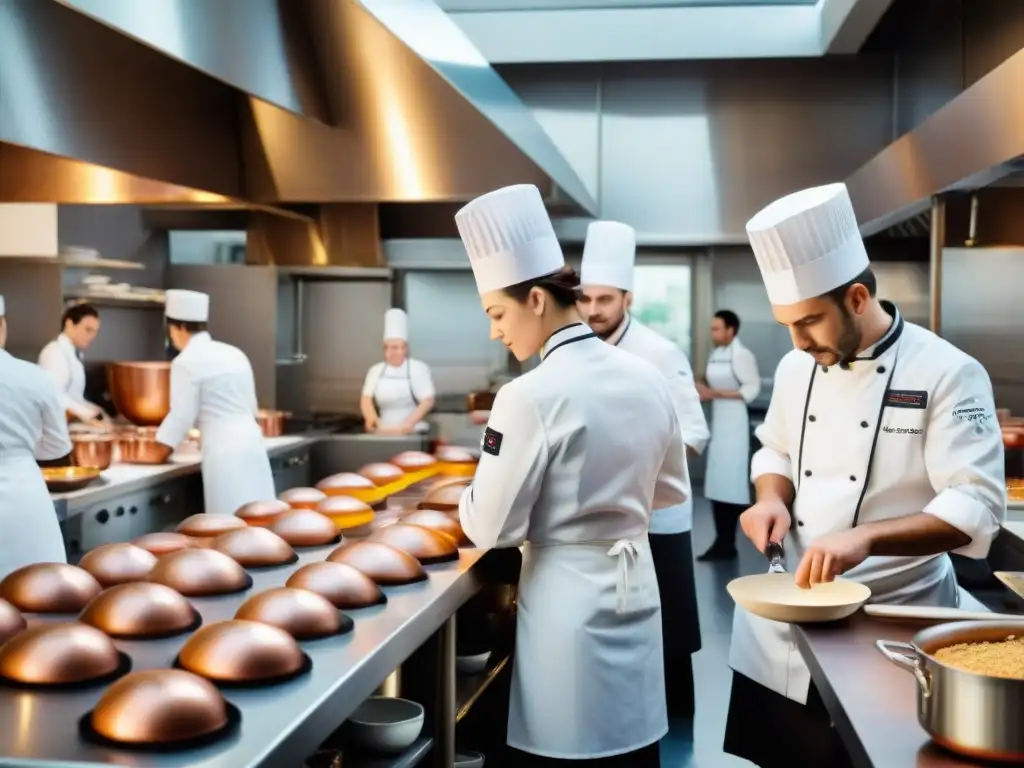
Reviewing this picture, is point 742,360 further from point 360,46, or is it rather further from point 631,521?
point 631,521

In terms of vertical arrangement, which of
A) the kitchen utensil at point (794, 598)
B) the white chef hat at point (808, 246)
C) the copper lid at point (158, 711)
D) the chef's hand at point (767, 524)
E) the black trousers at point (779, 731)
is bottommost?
the black trousers at point (779, 731)

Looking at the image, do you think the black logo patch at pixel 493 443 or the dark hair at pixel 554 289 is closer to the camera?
the black logo patch at pixel 493 443

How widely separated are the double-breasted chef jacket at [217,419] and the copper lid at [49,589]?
8.75 feet

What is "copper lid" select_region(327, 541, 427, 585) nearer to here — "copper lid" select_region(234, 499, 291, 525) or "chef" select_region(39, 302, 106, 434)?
"copper lid" select_region(234, 499, 291, 525)

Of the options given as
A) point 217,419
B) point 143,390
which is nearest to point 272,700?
point 217,419

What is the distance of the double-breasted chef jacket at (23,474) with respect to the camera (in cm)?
303

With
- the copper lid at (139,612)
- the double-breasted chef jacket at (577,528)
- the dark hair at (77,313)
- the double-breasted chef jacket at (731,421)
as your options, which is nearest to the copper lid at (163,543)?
the copper lid at (139,612)

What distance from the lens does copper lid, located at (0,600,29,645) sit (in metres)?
1.56

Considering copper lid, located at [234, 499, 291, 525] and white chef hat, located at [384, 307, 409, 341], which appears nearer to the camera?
copper lid, located at [234, 499, 291, 525]

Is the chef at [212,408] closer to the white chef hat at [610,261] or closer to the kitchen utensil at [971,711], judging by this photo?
the white chef hat at [610,261]

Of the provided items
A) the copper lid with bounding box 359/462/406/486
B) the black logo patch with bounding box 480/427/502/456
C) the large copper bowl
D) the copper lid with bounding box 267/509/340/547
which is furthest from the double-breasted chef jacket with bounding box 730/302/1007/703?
the large copper bowl

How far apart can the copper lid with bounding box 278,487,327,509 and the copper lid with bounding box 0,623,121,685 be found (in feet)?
4.04

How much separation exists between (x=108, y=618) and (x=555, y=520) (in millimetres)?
787

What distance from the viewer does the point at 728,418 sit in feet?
22.4
